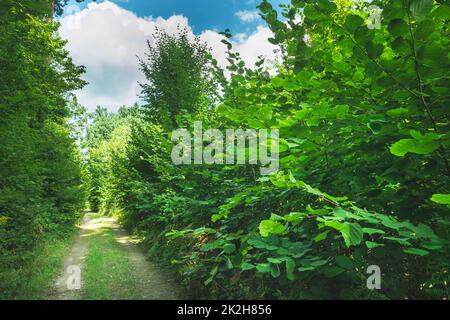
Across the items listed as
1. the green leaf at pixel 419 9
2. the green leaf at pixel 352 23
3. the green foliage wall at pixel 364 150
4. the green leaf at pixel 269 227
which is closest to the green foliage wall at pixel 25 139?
the green foliage wall at pixel 364 150

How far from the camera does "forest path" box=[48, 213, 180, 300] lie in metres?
6.86

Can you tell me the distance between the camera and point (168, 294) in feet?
22.2

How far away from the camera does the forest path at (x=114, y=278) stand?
22.5 feet

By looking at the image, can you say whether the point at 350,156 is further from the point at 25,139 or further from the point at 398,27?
the point at 25,139

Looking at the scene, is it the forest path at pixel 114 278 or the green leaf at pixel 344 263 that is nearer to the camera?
the green leaf at pixel 344 263

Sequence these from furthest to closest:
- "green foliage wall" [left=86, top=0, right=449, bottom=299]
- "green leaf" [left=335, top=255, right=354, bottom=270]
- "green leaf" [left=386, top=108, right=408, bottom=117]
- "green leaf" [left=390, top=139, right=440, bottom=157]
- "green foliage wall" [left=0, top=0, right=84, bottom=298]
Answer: "green foliage wall" [left=0, top=0, right=84, bottom=298]
"green leaf" [left=335, top=255, right=354, bottom=270]
"green leaf" [left=386, top=108, right=408, bottom=117]
"green foliage wall" [left=86, top=0, right=449, bottom=299]
"green leaf" [left=390, top=139, right=440, bottom=157]

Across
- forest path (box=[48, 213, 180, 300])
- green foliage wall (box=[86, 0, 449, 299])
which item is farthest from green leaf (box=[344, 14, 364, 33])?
forest path (box=[48, 213, 180, 300])

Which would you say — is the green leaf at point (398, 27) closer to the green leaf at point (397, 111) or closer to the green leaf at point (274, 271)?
the green leaf at point (397, 111)

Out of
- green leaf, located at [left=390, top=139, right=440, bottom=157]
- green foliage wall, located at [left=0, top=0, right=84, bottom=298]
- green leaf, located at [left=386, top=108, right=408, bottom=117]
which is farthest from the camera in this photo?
green foliage wall, located at [left=0, top=0, right=84, bottom=298]

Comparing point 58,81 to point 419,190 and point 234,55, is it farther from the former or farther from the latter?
point 419,190

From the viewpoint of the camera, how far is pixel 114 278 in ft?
27.4

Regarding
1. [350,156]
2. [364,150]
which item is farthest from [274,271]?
[350,156]

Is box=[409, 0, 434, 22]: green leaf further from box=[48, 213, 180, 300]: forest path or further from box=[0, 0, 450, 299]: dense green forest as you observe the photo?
box=[48, 213, 180, 300]: forest path
